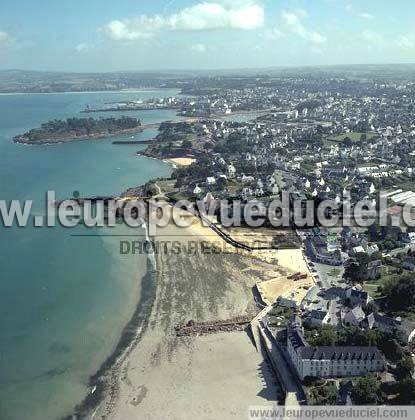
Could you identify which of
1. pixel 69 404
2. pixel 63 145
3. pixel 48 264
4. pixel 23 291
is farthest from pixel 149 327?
pixel 63 145

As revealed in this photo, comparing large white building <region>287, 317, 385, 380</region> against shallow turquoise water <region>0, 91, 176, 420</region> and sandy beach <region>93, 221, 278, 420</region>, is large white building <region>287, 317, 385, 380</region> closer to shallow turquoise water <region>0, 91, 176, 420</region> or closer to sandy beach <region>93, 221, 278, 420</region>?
sandy beach <region>93, 221, 278, 420</region>

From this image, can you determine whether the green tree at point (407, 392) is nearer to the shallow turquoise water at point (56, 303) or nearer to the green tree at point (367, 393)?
the green tree at point (367, 393)

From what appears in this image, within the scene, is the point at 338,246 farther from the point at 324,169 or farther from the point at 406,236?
the point at 324,169

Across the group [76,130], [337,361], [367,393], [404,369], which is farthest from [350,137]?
[367,393]

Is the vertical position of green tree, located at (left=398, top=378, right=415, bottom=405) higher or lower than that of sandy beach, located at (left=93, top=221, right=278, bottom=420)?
Answer: higher

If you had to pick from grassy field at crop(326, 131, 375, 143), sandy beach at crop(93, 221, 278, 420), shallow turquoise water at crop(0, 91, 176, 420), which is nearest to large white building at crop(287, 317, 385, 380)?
sandy beach at crop(93, 221, 278, 420)
